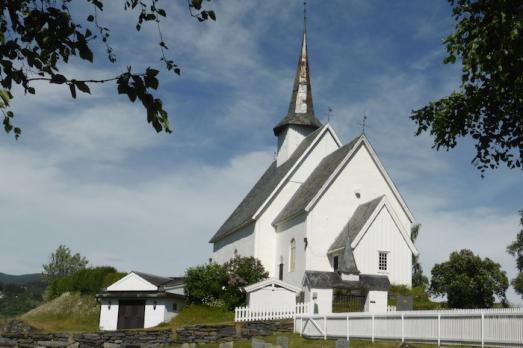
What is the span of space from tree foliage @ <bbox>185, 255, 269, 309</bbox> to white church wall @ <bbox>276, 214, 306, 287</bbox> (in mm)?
1877

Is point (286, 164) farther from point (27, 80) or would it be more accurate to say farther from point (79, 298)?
point (27, 80)

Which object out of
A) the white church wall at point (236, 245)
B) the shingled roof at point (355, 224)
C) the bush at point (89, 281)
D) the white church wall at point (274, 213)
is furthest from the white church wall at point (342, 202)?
the bush at point (89, 281)

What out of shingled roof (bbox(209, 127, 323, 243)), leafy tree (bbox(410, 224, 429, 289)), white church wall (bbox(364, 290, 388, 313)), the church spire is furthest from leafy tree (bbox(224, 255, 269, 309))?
leafy tree (bbox(410, 224, 429, 289))

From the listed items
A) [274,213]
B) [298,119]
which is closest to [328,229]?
[274,213]

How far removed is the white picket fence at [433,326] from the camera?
50.6 ft

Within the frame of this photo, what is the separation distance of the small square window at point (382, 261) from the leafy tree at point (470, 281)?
16.3m

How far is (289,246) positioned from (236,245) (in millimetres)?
8593

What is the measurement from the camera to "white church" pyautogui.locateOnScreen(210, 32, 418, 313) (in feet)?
101

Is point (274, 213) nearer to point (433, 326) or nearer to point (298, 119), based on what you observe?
point (298, 119)

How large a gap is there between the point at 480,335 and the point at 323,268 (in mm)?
18281

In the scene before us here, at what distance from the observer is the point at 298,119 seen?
4706 cm

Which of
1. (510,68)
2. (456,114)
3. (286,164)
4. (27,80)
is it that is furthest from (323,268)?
(27,80)

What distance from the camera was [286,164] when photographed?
45.2m

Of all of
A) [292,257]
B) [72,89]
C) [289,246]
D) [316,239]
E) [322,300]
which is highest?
[316,239]
